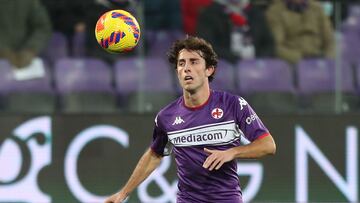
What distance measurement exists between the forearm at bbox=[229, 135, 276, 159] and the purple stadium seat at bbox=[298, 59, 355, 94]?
15.4ft

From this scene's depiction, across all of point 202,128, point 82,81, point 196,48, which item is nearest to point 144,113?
point 82,81

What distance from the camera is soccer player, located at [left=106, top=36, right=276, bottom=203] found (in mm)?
6562

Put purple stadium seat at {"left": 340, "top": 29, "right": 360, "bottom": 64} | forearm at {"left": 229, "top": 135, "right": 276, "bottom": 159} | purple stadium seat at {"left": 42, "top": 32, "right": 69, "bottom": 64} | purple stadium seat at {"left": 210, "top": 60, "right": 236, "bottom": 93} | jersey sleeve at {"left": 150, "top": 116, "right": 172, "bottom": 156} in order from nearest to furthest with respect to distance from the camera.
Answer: forearm at {"left": 229, "top": 135, "right": 276, "bottom": 159} → jersey sleeve at {"left": 150, "top": 116, "right": 172, "bottom": 156} → purple stadium seat at {"left": 42, "top": 32, "right": 69, "bottom": 64} → purple stadium seat at {"left": 210, "top": 60, "right": 236, "bottom": 93} → purple stadium seat at {"left": 340, "top": 29, "right": 360, "bottom": 64}

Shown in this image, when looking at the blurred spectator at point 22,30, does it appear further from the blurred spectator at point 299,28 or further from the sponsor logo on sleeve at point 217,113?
the sponsor logo on sleeve at point 217,113

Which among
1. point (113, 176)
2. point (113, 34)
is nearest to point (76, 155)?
point (113, 176)

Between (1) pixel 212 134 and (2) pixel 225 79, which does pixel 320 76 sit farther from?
(1) pixel 212 134

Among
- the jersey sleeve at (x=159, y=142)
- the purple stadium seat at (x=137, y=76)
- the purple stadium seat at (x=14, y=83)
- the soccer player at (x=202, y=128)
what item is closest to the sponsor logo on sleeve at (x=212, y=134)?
the soccer player at (x=202, y=128)

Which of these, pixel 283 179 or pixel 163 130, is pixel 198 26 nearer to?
pixel 283 179

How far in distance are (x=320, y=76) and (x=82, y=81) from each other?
111 inches

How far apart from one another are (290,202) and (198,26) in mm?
2405

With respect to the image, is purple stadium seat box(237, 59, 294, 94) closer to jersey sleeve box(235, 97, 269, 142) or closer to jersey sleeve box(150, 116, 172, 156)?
jersey sleeve box(150, 116, 172, 156)

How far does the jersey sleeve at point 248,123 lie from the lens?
6418 millimetres

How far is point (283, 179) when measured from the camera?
11.1 metres

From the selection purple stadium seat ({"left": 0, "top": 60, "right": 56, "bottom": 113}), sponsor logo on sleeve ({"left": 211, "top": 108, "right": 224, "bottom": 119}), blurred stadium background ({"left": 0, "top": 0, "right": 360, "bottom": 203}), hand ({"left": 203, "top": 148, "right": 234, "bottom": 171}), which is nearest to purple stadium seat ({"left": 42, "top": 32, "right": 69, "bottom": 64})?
blurred stadium background ({"left": 0, "top": 0, "right": 360, "bottom": 203})
